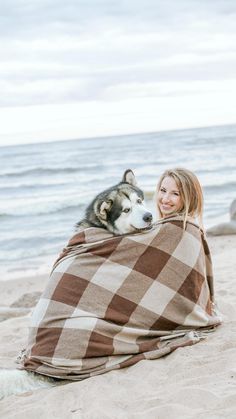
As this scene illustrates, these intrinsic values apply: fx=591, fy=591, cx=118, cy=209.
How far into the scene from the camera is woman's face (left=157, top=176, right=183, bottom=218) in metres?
5.15

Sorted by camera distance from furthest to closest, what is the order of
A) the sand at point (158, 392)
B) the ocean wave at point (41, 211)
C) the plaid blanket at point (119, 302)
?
the ocean wave at point (41, 211) < the plaid blanket at point (119, 302) < the sand at point (158, 392)

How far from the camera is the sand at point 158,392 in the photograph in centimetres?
356

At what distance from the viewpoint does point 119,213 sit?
5.00 metres

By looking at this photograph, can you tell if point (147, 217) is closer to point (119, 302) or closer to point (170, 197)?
point (170, 197)

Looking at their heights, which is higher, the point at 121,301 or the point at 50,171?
the point at 121,301

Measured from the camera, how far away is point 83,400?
13.1 ft

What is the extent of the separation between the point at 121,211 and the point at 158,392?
1.64 meters

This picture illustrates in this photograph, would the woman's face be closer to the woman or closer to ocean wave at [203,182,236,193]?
the woman

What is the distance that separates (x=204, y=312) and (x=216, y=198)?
45.1ft

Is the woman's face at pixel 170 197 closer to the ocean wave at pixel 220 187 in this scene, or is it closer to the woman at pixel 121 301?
the woman at pixel 121 301

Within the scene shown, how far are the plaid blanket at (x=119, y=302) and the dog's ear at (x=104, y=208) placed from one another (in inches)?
5.7

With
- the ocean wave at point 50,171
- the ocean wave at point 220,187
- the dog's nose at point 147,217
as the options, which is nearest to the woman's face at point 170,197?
the dog's nose at point 147,217

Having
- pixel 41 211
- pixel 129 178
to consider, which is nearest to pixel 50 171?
pixel 41 211

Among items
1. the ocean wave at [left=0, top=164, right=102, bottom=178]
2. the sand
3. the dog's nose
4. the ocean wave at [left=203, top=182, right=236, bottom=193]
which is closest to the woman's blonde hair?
→ the dog's nose
